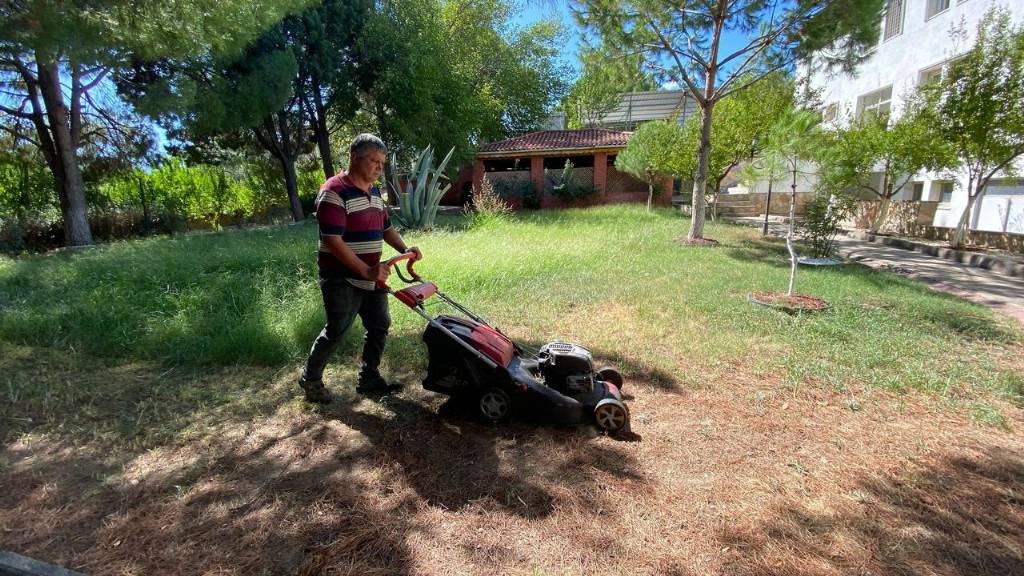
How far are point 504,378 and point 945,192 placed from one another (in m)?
17.1

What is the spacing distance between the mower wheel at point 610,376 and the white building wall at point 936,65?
9743mm

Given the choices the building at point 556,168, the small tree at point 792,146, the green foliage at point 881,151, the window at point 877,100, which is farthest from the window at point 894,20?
the building at point 556,168

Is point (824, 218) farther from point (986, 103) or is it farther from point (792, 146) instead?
point (986, 103)

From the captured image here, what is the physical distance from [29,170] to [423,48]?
41.0 ft

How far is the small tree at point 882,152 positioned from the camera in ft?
32.2

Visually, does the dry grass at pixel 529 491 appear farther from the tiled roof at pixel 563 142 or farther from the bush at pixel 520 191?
the tiled roof at pixel 563 142

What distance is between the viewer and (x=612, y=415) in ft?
9.18

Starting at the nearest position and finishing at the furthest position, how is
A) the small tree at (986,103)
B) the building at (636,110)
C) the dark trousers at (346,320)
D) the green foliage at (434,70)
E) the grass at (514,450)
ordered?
the grass at (514,450)
the dark trousers at (346,320)
the small tree at (986,103)
the green foliage at (434,70)
the building at (636,110)

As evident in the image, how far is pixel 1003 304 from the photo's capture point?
601 centimetres

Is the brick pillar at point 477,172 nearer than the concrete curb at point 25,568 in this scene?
No

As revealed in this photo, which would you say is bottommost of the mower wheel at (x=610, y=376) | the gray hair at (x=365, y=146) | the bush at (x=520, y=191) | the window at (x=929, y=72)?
the mower wheel at (x=610, y=376)

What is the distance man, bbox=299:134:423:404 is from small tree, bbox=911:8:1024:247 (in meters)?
12.3

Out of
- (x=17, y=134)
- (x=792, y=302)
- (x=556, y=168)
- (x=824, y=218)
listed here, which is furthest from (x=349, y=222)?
(x=556, y=168)

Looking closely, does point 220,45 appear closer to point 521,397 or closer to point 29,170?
point 521,397
